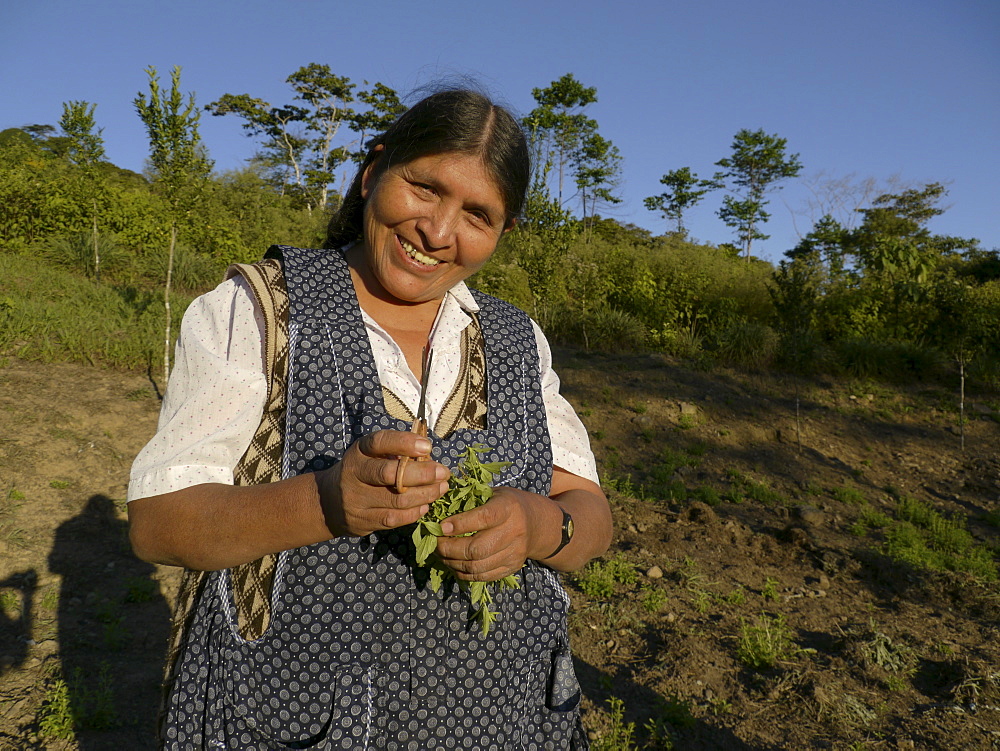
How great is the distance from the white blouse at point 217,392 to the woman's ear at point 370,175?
34 cm

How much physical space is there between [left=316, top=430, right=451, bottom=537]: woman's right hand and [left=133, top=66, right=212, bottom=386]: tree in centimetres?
728

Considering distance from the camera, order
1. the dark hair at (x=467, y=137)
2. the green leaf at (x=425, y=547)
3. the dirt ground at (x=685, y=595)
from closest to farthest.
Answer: the green leaf at (x=425, y=547) → the dark hair at (x=467, y=137) → the dirt ground at (x=685, y=595)

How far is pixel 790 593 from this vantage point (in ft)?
17.0

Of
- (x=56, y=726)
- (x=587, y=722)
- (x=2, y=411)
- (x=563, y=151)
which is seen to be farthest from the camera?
(x=563, y=151)

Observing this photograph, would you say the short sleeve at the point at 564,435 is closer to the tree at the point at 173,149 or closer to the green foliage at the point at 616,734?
the green foliage at the point at 616,734

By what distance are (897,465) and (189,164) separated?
950 cm

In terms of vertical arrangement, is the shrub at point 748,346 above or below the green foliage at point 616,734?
above

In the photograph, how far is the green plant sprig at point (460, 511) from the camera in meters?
1.10

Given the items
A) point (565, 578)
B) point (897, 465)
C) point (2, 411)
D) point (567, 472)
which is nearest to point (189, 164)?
point (2, 411)

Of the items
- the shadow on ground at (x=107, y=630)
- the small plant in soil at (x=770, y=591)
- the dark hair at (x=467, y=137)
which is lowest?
the shadow on ground at (x=107, y=630)

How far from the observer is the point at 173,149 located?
746 cm

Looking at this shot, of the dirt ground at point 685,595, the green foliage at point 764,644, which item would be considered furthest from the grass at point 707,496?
the green foliage at point 764,644

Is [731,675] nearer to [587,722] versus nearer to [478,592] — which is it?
[587,722]

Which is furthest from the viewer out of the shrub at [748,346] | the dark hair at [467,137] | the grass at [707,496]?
the shrub at [748,346]
